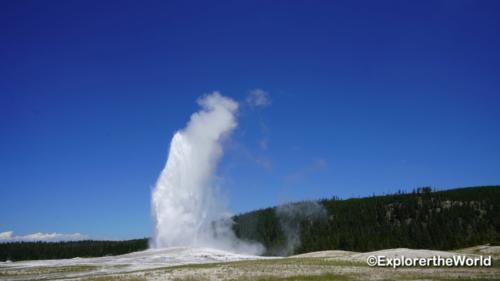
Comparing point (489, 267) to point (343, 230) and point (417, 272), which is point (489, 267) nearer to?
point (417, 272)

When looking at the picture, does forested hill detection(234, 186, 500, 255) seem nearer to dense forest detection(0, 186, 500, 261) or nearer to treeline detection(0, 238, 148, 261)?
dense forest detection(0, 186, 500, 261)

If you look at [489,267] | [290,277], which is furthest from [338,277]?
[489,267]

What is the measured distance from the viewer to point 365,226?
477ft

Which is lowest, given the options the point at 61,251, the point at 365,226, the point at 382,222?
the point at 61,251

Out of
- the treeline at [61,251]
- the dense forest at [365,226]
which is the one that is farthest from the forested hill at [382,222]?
the treeline at [61,251]

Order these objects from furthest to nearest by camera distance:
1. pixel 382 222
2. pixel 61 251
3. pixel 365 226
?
1. pixel 382 222
2. pixel 61 251
3. pixel 365 226

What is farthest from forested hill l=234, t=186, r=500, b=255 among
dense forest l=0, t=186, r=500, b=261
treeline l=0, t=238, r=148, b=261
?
treeline l=0, t=238, r=148, b=261

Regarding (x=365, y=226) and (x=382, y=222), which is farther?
(x=382, y=222)

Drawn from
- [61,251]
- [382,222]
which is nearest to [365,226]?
[382,222]

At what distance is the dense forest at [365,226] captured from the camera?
117375mm

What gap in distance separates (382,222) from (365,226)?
14822 millimetres

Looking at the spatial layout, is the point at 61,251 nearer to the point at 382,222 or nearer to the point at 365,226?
the point at 365,226

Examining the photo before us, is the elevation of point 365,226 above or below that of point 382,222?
below

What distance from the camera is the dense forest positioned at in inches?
4621
